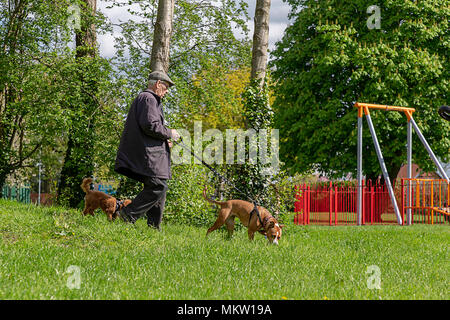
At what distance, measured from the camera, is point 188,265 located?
17.0 ft

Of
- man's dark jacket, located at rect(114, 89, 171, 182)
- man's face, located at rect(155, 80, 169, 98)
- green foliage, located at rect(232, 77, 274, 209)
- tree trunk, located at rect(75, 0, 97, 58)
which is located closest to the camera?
man's dark jacket, located at rect(114, 89, 171, 182)

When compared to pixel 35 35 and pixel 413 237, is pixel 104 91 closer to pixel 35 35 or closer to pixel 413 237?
pixel 35 35

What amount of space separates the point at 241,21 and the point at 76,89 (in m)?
9.71

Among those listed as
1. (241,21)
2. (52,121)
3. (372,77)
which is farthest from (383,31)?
(52,121)

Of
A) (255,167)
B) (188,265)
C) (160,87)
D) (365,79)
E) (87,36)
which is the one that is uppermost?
(365,79)

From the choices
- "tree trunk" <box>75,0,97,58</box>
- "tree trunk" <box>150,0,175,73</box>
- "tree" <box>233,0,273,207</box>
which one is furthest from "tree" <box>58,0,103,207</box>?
"tree" <box>233,0,273,207</box>

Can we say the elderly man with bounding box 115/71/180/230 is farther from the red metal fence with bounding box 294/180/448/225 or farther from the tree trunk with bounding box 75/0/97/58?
the red metal fence with bounding box 294/180/448/225

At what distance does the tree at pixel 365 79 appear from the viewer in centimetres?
2125

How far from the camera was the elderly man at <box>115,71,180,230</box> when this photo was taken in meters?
A: 6.76

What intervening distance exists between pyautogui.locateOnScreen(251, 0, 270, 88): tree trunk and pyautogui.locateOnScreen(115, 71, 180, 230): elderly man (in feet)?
13.5

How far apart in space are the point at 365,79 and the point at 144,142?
17420mm

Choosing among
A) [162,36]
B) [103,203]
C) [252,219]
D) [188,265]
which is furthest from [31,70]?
[188,265]

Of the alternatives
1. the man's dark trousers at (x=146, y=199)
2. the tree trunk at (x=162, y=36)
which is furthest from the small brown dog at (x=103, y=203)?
the tree trunk at (x=162, y=36)

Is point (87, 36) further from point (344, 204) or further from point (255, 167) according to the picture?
point (344, 204)
